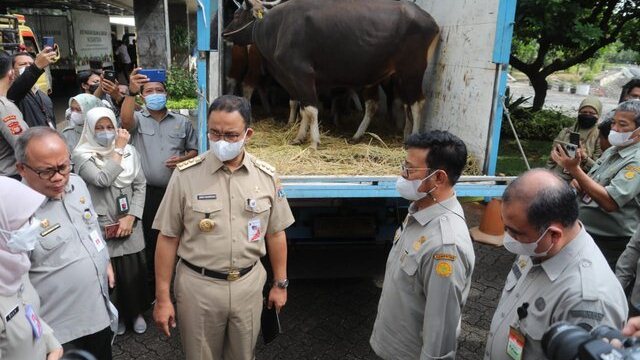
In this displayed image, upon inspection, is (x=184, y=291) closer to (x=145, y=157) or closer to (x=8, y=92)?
(x=145, y=157)

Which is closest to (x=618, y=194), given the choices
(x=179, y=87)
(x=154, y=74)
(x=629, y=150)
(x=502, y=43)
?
(x=629, y=150)

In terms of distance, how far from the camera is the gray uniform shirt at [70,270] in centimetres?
195

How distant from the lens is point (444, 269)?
1747mm

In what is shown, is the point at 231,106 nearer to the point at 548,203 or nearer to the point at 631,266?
the point at 548,203

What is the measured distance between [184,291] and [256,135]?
2482 mm

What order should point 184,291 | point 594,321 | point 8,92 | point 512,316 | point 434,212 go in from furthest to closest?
point 8,92, point 184,291, point 434,212, point 512,316, point 594,321

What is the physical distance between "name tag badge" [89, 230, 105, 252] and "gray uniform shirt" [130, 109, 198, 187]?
1.12 meters

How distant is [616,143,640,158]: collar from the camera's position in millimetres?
2564

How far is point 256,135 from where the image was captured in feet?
14.6

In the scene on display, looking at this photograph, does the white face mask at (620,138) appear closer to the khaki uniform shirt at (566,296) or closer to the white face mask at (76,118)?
the khaki uniform shirt at (566,296)

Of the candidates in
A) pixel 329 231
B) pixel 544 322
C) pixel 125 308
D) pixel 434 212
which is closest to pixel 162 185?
pixel 125 308

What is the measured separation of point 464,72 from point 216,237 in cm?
232

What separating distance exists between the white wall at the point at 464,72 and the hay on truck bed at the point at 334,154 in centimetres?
29

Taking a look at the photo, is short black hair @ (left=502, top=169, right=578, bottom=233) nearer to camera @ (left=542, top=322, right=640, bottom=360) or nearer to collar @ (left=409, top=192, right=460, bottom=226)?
camera @ (left=542, top=322, right=640, bottom=360)
